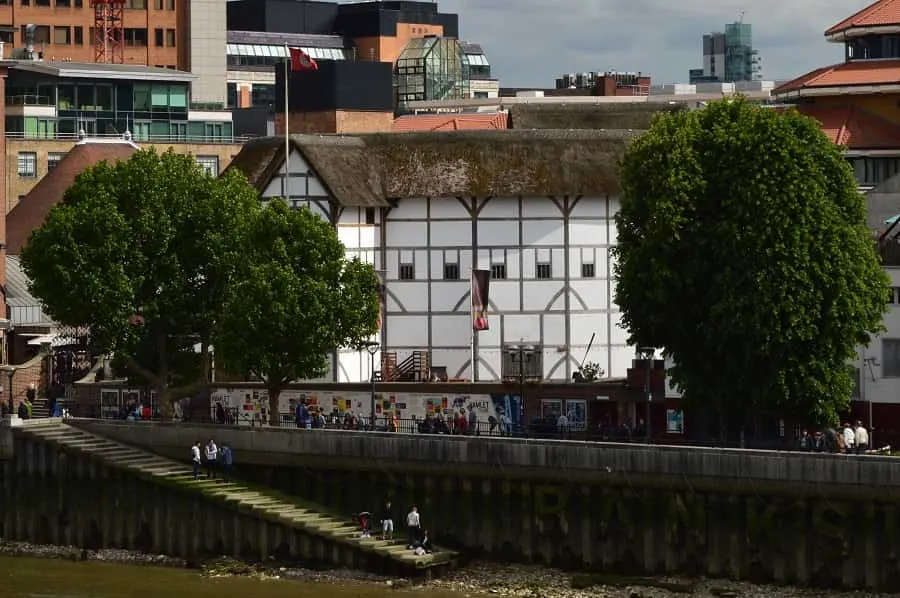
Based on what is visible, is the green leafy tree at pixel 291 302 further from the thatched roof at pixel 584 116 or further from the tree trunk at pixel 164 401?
the thatched roof at pixel 584 116

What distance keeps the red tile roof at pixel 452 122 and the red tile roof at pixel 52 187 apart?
1836cm

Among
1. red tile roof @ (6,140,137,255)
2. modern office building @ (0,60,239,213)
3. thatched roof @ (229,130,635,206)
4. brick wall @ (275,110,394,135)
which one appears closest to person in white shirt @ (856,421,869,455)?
thatched roof @ (229,130,635,206)

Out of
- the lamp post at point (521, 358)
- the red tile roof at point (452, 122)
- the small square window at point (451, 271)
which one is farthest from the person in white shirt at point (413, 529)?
the red tile roof at point (452, 122)

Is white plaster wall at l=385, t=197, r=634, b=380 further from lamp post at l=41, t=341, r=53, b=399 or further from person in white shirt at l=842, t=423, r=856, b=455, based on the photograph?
person in white shirt at l=842, t=423, r=856, b=455

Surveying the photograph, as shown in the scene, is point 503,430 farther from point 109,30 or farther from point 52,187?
point 109,30

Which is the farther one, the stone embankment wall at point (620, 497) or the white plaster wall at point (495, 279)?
the white plaster wall at point (495, 279)

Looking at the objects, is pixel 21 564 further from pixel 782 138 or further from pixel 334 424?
pixel 782 138

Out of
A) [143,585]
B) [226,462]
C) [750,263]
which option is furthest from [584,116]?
[143,585]

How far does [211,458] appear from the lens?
298 feet

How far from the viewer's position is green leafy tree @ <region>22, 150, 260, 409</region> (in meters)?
98.9

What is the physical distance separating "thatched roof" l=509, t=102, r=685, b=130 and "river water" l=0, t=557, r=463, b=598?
144 feet

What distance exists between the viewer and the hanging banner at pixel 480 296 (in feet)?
361

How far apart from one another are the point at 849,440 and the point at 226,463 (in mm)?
23807

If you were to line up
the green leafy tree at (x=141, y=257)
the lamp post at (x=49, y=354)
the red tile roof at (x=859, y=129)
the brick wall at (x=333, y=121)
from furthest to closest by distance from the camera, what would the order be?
1. the brick wall at (x=333, y=121)
2. the lamp post at (x=49, y=354)
3. the red tile roof at (x=859, y=129)
4. the green leafy tree at (x=141, y=257)
